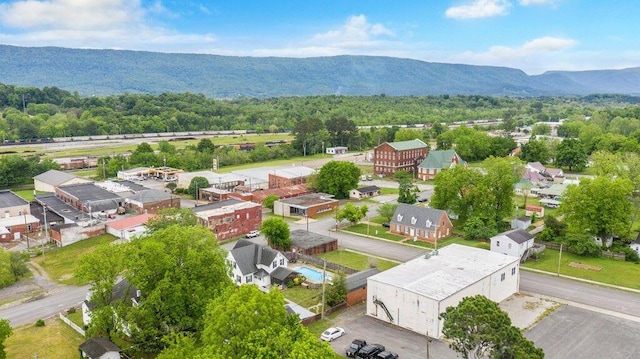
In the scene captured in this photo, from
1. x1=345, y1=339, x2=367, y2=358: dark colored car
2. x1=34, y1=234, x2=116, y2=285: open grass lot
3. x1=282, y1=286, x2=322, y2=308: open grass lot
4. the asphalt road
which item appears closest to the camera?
x1=345, y1=339, x2=367, y2=358: dark colored car

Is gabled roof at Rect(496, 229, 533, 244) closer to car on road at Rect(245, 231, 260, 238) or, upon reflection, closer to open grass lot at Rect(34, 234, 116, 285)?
car on road at Rect(245, 231, 260, 238)

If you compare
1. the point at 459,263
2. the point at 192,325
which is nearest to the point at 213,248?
the point at 192,325

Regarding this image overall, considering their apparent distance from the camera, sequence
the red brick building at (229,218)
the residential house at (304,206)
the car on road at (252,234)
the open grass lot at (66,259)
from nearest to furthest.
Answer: the open grass lot at (66,259), the red brick building at (229,218), the car on road at (252,234), the residential house at (304,206)

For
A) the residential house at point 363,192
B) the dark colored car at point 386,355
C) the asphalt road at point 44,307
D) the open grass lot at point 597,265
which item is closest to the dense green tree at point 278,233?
the asphalt road at point 44,307

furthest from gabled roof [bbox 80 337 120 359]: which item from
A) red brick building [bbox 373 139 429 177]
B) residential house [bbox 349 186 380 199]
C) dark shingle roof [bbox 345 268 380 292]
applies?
red brick building [bbox 373 139 429 177]

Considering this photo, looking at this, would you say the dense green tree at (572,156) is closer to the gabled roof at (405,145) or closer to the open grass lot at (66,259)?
the gabled roof at (405,145)
